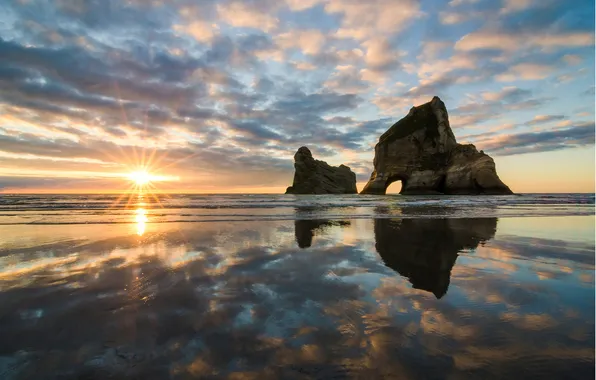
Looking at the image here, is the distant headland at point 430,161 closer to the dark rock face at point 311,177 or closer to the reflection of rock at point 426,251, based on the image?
the dark rock face at point 311,177

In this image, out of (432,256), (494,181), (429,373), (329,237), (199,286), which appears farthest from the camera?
(494,181)

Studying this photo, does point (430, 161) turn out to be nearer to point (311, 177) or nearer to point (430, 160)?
point (430, 160)

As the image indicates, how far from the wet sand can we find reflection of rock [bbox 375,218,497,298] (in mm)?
63

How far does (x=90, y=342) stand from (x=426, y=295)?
182 inches

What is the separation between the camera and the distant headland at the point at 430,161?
227 feet

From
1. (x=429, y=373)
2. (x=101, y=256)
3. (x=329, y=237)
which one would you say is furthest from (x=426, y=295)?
(x=101, y=256)

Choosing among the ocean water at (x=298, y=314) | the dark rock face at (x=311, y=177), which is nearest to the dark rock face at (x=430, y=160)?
the dark rock face at (x=311, y=177)

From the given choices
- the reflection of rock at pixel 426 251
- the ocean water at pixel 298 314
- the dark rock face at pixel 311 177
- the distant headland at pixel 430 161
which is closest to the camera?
the ocean water at pixel 298 314

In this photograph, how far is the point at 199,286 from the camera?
5.18m

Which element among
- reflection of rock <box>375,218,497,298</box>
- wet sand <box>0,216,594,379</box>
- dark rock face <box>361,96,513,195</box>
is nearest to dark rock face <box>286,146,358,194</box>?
dark rock face <box>361,96,513,195</box>

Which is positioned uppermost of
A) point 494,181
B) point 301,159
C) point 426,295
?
point 301,159

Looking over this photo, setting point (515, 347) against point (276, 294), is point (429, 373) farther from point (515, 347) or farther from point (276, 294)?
point (276, 294)

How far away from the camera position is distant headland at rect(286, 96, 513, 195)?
69.3 m

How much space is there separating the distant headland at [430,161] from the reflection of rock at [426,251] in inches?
2685
